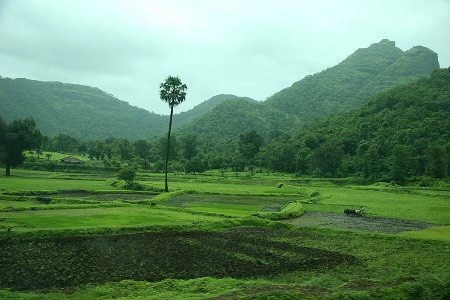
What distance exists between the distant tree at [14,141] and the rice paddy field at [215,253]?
101 ft

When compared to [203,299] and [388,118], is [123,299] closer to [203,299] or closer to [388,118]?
[203,299]

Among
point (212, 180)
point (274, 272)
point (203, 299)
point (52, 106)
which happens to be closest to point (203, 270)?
point (274, 272)

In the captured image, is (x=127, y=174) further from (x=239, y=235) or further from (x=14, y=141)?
(x=239, y=235)

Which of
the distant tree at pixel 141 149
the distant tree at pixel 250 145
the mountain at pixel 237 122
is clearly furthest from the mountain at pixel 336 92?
the distant tree at pixel 141 149

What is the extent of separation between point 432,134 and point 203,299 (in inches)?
3190

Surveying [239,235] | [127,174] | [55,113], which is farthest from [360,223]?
[55,113]

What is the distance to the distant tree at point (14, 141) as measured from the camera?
57969 mm

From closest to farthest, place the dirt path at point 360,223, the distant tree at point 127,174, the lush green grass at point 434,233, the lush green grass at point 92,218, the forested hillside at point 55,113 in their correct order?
1. the lush green grass at point 434,233
2. the lush green grass at point 92,218
3. the dirt path at point 360,223
4. the distant tree at point 127,174
5. the forested hillside at point 55,113

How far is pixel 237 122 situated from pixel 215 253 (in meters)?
134

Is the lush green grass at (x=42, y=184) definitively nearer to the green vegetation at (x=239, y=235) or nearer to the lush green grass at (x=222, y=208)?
the green vegetation at (x=239, y=235)

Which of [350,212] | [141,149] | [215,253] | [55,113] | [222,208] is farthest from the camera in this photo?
[55,113]

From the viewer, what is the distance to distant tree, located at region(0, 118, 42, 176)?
Answer: 58.0 meters

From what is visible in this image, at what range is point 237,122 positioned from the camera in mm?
150375

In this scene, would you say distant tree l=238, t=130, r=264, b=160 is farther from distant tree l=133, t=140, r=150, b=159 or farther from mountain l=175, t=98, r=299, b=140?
distant tree l=133, t=140, r=150, b=159
